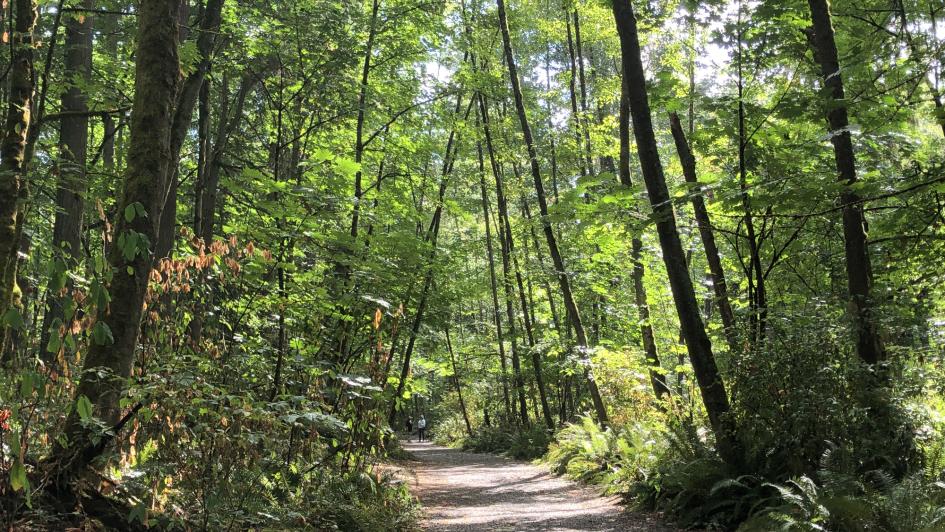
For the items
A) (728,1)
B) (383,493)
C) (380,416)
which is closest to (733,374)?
(380,416)

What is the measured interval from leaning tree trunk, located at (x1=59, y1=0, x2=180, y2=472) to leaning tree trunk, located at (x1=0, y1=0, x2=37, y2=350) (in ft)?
3.02

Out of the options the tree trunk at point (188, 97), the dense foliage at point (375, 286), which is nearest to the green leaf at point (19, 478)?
the dense foliage at point (375, 286)

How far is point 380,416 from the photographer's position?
21.8 feet

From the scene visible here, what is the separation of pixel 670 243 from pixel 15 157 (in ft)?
22.3

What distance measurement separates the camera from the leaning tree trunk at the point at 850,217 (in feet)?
20.8

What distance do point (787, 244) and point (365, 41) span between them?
742 centimetres

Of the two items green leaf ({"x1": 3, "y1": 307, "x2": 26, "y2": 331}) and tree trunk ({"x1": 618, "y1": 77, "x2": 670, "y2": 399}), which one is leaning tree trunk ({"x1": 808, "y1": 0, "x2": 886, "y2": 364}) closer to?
tree trunk ({"x1": 618, "y1": 77, "x2": 670, "y2": 399})

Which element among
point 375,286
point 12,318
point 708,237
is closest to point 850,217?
point 708,237

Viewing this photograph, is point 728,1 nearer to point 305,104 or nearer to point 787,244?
point 787,244

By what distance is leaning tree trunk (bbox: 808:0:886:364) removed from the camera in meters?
6.35

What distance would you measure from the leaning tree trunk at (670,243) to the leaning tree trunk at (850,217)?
1.58 m

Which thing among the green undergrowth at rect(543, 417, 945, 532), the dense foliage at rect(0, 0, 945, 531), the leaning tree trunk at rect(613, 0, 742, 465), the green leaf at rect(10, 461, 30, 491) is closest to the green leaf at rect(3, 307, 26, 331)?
the dense foliage at rect(0, 0, 945, 531)

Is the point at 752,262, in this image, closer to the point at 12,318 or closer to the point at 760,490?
the point at 760,490

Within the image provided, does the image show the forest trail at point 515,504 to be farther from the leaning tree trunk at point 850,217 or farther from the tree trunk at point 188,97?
the tree trunk at point 188,97
